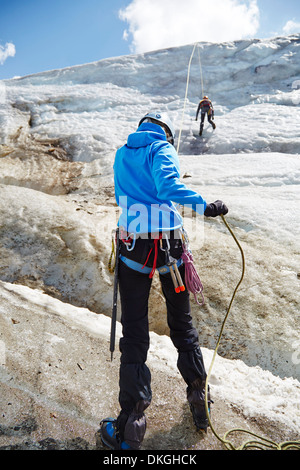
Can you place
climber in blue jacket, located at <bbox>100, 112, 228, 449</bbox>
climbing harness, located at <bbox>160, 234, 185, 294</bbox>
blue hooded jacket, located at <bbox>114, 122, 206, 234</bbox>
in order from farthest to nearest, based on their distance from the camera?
climbing harness, located at <bbox>160, 234, 185, 294</bbox> < blue hooded jacket, located at <bbox>114, 122, 206, 234</bbox> < climber in blue jacket, located at <bbox>100, 112, 228, 449</bbox>

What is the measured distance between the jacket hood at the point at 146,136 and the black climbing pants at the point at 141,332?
76 centimetres

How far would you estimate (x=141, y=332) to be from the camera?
96.0 inches

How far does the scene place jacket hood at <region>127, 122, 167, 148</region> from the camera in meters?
2.54

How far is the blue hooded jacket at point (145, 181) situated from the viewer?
2.41 metres

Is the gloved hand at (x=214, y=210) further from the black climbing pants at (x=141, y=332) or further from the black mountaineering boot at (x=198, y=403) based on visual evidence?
the black mountaineering boot at (x=198, y=403)

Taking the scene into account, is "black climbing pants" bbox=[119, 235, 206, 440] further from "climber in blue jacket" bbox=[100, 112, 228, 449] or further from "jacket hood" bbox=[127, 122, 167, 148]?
"jacket hood" bbox=[127, 122, 167, 148]

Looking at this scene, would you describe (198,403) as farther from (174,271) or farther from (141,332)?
(174,271)

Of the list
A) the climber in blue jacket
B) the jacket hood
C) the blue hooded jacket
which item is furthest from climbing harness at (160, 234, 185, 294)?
the jacket hood

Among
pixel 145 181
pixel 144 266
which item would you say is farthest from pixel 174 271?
pixel 145 181

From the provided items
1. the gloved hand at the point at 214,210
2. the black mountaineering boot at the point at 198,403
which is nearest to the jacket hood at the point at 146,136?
the gloved hand at the point at 214,210

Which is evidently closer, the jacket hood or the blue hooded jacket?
→ the blue hooded jacket
